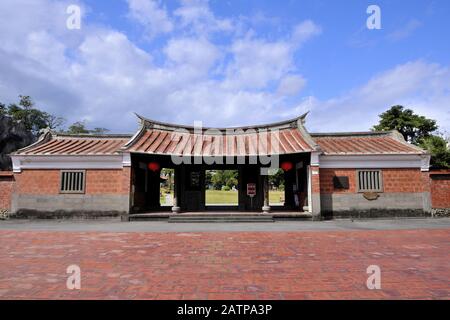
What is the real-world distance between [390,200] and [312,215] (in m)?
3.72

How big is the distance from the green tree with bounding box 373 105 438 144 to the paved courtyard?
25.6m

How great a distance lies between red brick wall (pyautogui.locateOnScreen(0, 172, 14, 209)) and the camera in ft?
41.7

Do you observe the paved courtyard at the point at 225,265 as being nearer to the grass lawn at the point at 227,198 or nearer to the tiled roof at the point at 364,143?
the tiled roof at the point at 364,143

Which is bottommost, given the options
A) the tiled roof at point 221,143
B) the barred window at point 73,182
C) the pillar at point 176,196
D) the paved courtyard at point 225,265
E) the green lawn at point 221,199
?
the paved courtyard at point 225,265

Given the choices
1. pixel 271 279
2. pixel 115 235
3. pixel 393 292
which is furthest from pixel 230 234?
pixel 393 292

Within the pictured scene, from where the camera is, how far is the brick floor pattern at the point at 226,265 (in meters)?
3.77

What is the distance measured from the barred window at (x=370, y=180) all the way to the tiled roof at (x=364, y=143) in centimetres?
92

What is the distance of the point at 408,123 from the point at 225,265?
3220 cm

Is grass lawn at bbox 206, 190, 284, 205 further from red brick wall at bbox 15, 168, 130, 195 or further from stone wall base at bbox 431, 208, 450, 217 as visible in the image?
stone wall base at bbox 431, 208, 450, 217

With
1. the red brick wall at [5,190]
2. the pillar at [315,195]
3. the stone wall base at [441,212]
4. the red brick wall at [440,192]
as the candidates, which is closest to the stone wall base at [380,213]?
the stone wall base at [441,212]

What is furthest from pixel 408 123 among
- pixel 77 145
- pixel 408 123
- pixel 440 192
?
pixel 77 145

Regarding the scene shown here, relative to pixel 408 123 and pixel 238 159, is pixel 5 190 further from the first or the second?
pixel 408 123

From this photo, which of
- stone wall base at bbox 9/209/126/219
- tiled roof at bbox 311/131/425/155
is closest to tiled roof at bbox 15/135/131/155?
stone wall base at bbox 9/209/126/219

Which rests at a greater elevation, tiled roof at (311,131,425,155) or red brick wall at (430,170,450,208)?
tiled roof at (311,131,425,155)
